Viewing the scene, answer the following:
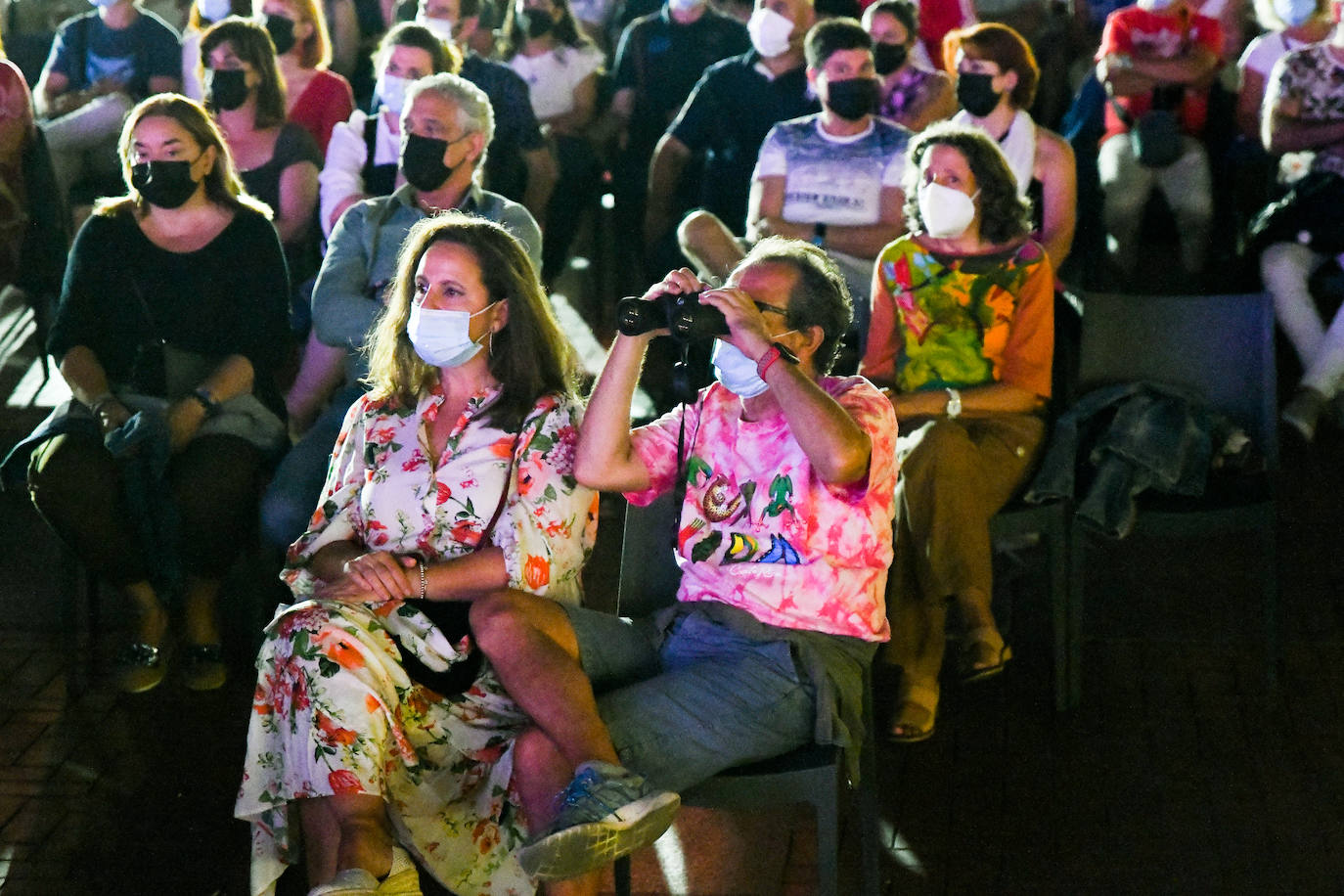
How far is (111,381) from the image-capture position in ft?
13.7

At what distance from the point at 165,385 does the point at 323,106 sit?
1.89 metres

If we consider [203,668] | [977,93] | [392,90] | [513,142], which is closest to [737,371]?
[203,668]

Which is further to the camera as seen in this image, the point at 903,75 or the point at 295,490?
the point at 903,75

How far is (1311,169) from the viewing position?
5.32 metres

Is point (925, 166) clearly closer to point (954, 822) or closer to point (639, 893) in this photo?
point (954, 822)

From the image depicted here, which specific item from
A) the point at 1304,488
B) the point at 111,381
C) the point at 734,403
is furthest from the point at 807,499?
the point at 1304,488

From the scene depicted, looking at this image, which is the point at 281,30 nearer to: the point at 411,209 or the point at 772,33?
the point at 772,33

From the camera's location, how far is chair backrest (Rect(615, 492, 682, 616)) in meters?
3.00

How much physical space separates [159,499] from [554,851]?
6.44 feet

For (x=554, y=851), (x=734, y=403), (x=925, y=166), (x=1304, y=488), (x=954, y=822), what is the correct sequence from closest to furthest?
(x=554, y=851)
(x=734, y=403)
(x=954, y=822)
(x=925, y=166)
(x=1304, y=488)

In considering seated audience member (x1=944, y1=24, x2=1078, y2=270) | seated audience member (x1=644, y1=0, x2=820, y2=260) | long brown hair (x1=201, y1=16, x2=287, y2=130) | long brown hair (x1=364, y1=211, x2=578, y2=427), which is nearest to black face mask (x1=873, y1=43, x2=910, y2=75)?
seated audience member (x1=644, y1=0, x2=820, y2=260)

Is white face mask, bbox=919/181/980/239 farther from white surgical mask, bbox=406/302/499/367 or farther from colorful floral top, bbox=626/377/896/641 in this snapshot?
white surgical mask, bbox=406/302/499/367

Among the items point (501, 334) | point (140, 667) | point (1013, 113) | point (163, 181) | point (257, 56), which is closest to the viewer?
point (501, 334)

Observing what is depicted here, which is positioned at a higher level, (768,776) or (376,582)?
(376,582)
